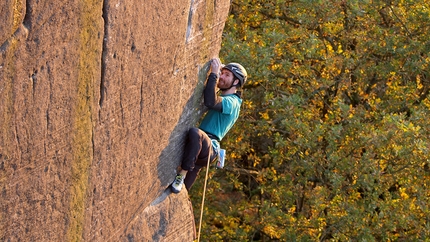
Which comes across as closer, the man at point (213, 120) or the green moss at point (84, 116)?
the green moss at point (84, 116)

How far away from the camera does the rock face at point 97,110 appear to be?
194 inches

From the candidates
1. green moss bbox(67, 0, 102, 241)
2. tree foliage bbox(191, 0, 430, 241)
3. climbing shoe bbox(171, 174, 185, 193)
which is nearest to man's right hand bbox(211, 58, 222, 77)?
climbing shoe bbox(171, 174, 185, 193)

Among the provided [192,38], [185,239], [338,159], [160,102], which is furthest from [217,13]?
[338,159]

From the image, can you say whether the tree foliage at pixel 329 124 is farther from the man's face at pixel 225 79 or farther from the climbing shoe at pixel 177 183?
the climbing shoe at pixel 177 183

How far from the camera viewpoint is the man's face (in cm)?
754

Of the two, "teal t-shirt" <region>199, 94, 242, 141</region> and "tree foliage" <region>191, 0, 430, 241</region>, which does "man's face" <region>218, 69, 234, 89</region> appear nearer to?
"teal t-shirt" <region>199, 94, 242, 141</region>

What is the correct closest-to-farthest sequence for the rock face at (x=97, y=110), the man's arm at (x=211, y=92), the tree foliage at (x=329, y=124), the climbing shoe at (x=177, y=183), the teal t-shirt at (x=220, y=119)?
1. the rock face at (x=97, y=110)
2. the man's arm at (x=211, y=92)
3. the climbing shoe at (x=177, y=183)
4. the teal t-shirt at (x=220, y=119)
5. the tree foliage at (x=329, y=124)

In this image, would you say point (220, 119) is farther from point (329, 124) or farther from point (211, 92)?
point (329, 124)

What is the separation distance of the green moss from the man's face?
2123 millimetres

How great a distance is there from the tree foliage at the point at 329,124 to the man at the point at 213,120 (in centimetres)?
294

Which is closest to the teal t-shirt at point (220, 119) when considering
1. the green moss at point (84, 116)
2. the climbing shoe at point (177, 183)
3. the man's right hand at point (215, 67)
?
the man's right hand at point (215, 67)

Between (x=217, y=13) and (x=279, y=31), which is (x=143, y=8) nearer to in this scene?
(x=217, y=13)

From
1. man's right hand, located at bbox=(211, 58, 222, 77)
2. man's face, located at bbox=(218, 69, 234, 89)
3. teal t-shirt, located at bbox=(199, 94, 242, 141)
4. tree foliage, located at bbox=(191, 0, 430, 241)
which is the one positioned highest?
man's right hand, located at bbox=(211, 58, 222, 77)

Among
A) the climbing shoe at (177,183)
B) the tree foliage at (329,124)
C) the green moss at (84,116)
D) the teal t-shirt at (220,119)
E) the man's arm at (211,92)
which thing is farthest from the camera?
the tree foliage at (329,124)
